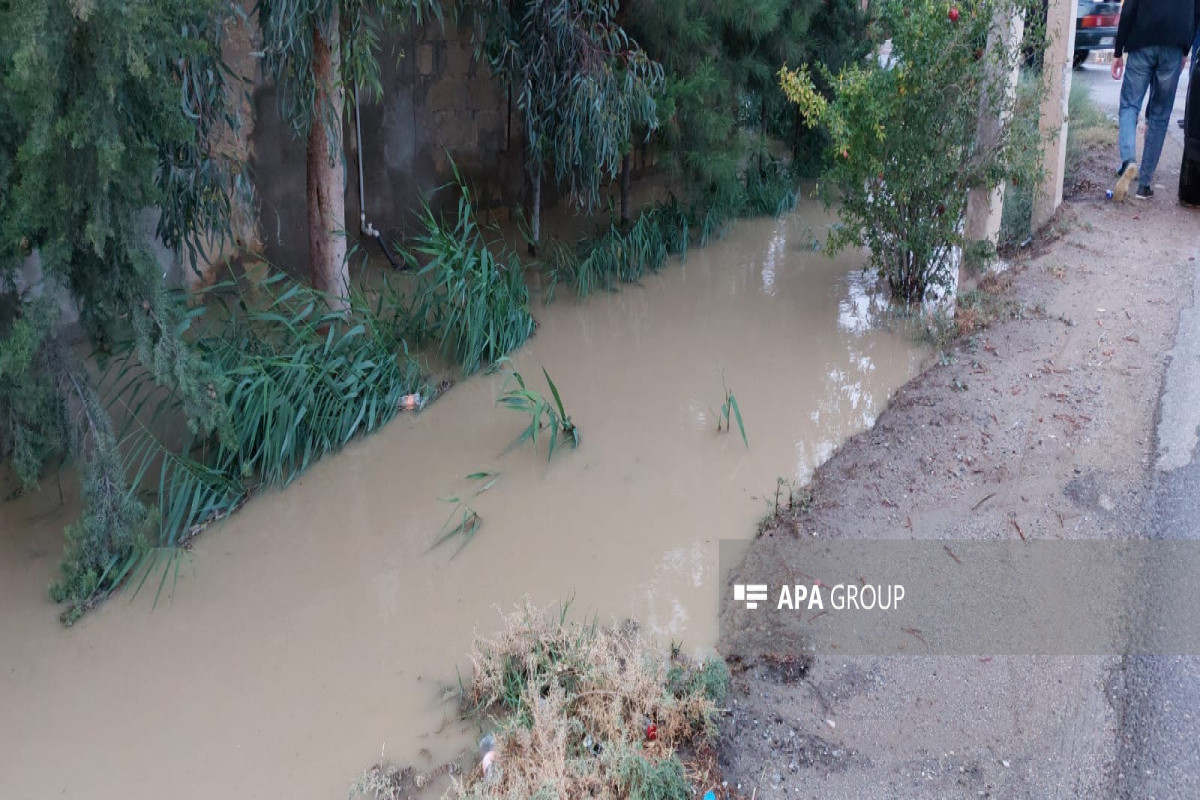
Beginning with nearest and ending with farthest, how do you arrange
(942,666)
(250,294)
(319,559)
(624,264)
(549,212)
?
(942,666) → (319,559) → (250,294) → (624,264) → (549,212)

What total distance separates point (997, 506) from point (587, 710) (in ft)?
6.36

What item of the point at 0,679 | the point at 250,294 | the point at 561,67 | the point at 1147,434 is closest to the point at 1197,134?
the point at 1147,434

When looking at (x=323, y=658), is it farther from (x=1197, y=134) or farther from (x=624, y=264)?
(x=1197, y=134)

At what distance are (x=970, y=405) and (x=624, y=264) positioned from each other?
9.26 feet

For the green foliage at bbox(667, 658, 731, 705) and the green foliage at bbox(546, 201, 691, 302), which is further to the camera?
the green foliage at bbox(546, 201, 691, 302)

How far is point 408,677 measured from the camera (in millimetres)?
3396

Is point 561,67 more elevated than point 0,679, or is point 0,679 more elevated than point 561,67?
point 561,67

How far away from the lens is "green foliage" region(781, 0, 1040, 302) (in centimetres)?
550

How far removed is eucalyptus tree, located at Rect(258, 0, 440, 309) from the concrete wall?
65cm

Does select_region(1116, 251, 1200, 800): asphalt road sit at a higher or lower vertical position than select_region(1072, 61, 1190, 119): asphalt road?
higher

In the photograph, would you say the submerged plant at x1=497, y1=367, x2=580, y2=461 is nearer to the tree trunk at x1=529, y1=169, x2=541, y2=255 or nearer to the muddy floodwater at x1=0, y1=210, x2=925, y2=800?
the muddy floodwater at x1=0, y1=210, x2=925, y2=800

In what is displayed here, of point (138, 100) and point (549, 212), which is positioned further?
point (549, 212)
